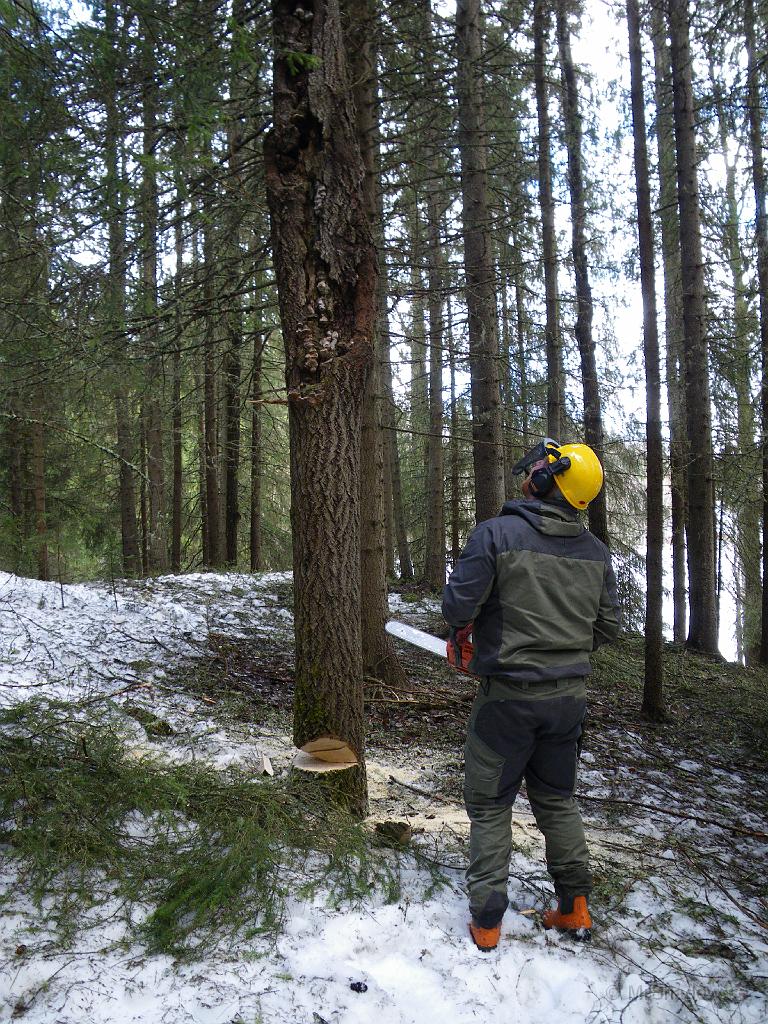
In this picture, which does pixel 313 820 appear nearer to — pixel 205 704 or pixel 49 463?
pixel 205 704

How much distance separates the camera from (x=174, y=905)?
2.60 m

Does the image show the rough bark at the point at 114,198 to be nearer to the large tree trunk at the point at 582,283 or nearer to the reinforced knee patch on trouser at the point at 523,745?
the reinforced knee patch on trouser at the point at 523,745

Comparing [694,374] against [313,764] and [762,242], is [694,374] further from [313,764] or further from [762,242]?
[313,764]

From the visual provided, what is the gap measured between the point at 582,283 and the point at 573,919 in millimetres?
11418

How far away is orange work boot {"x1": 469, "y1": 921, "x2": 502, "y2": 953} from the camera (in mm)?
2738

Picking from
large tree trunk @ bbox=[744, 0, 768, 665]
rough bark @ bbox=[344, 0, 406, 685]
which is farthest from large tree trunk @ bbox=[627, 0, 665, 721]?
large tree trunk @ bbox=[744, 0, 768, 665]

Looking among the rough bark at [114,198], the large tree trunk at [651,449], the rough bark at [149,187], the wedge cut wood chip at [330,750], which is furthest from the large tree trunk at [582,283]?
the wedge cut wood chip at [330,750]

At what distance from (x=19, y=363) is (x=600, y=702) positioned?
649 cm

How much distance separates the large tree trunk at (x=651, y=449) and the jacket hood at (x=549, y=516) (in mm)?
3476

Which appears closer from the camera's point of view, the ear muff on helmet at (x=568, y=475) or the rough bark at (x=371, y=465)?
the ear muff on helmet at (x=568, y=475)

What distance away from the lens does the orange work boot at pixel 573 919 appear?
2875 millimetres

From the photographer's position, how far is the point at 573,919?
9.50ft

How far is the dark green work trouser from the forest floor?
288 mm

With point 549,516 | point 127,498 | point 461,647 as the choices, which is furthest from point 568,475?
point 127,498
